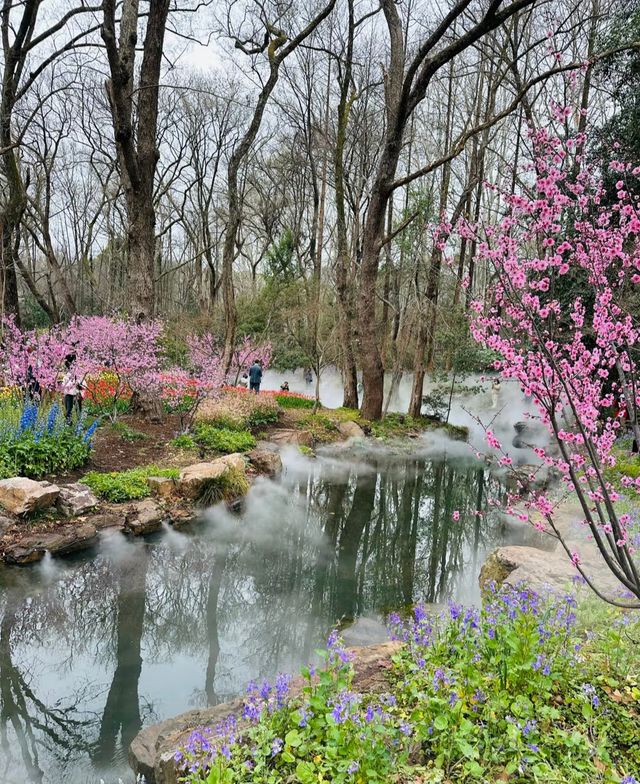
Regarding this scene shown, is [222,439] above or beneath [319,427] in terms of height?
above

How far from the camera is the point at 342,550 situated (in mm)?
6273

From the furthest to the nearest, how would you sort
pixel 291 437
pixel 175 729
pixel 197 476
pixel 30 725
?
pixel 291 437 < pixel 197 476 < pixel 30 725 < pixel 175 729

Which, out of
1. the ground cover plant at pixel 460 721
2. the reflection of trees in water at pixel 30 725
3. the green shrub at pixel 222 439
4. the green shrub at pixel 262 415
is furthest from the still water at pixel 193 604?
the green shrub at pixel 262 415

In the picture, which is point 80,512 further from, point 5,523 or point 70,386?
point 70,386

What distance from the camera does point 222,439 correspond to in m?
9.38

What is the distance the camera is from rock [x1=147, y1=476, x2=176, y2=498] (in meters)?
6.86

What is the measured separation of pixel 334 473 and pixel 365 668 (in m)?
6.25

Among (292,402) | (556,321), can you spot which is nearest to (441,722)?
(556,321)

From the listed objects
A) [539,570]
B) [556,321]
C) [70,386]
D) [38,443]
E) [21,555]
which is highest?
[556,321]

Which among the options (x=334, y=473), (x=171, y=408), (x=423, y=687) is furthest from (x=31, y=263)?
(x=423, y=687)

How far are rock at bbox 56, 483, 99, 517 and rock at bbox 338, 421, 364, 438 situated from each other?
22.3ft

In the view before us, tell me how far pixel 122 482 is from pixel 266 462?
280 centimetres

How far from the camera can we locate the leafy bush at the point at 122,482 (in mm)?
6477

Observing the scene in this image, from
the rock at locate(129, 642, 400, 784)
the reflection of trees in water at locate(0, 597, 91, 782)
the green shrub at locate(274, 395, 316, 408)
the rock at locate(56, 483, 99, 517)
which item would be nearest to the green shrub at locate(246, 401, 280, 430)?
the green shrub at locate(274, 395, 316, 408)
